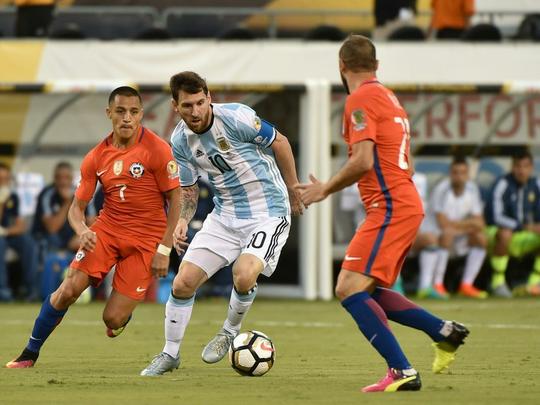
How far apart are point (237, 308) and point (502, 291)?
838 cm

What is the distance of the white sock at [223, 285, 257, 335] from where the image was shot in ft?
30.0

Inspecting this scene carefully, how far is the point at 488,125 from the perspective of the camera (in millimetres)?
17562

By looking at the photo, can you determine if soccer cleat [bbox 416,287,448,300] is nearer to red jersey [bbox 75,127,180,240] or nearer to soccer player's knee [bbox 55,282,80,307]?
red jersey [bbox 75,127,180,240]

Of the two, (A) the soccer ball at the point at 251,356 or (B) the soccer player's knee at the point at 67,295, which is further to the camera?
(B) the soccer player's knee at the point at 67,295

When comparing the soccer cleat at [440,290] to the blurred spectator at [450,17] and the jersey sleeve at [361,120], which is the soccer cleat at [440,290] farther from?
the jersey sleeve at [361,120]

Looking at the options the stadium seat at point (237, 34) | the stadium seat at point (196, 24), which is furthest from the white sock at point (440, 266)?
the stadium seat at point (196, 24)

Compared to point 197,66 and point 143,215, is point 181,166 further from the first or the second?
point 197,66

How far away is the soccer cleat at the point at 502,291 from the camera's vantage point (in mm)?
16922

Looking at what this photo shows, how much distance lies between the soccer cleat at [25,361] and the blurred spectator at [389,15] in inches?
390

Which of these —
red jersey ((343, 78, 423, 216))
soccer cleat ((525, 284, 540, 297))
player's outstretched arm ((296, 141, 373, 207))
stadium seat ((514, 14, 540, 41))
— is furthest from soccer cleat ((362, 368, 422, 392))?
stadium seat ((514, 14, 540, 41))

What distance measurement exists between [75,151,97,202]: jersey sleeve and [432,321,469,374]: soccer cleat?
2.61 meters

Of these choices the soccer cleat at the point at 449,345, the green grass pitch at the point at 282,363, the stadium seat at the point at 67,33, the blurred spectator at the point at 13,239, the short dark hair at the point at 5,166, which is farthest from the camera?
the stadium seat at the point at 67,33

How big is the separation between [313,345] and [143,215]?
228 cm

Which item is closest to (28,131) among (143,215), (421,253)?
(421,253)
